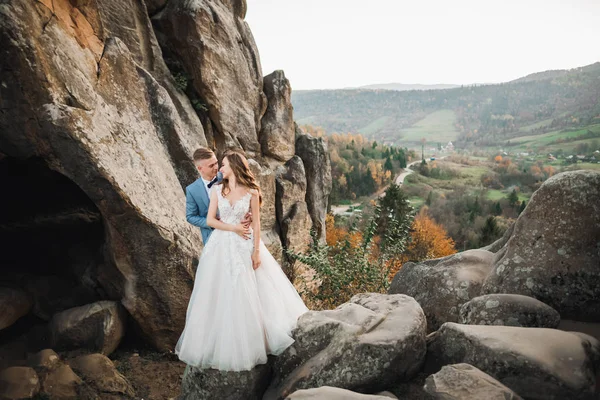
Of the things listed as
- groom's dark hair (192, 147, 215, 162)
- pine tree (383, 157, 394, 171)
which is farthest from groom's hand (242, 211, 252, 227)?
pine tree (383, 157, 394, 171)

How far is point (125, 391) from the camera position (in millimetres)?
8469

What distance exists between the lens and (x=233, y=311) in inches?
218

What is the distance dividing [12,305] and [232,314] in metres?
7.43

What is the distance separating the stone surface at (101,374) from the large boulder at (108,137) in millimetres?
1374

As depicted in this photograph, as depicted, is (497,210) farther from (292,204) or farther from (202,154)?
(202,154)

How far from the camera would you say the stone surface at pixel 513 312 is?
5406mm

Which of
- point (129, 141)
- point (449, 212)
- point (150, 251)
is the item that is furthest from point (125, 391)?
point (449, 212)

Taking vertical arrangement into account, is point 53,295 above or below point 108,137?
below

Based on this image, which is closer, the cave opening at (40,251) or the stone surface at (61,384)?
the stone surface at (61,384)

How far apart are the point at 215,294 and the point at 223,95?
12.8m

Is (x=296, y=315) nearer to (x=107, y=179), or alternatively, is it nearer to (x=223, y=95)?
(x=107, y=179)

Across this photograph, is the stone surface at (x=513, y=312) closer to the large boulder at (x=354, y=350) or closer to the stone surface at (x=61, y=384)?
the large boulder at (x=354, y=350)

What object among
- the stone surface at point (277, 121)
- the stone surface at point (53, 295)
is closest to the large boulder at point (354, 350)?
the stone surface at point (53, 295)

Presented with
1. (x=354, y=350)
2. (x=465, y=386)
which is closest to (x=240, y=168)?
(x=354, y=350)
